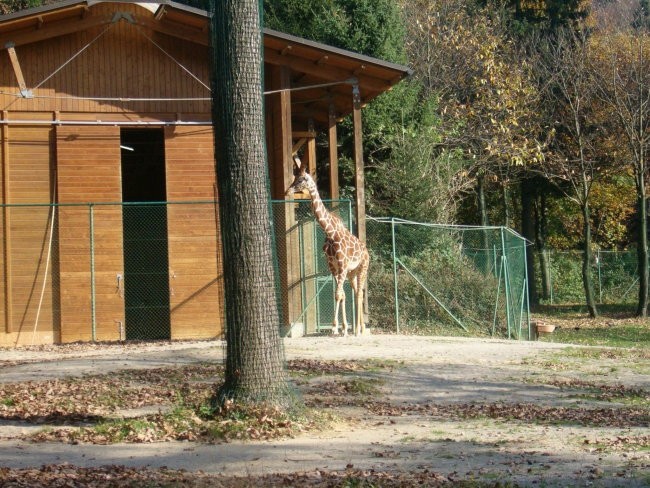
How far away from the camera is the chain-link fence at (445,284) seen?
2253 centimetres

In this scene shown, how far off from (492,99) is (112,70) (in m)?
17.2

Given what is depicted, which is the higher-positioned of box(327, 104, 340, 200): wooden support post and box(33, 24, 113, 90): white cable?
box(33, 24, 113, 90): white cable

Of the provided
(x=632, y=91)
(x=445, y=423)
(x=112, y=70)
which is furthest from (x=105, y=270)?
(x=632, y=91)

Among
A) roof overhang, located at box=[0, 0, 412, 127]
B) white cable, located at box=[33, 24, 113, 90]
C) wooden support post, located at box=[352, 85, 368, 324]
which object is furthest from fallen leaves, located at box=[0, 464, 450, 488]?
white cable, located at box=[33, 24, 113, 90]

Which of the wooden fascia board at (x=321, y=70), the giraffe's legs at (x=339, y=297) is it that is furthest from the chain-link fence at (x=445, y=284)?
the wooden fascia board at (x=321, y=70)

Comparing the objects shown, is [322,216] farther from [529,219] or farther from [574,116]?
[529,219]

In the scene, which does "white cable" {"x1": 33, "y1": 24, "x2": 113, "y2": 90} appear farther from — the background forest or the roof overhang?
the background forest

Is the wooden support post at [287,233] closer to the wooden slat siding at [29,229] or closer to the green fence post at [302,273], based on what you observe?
the green fence post at [302,273]

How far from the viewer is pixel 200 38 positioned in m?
20.1

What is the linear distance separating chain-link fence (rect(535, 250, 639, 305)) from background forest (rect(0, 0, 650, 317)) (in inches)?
92.3

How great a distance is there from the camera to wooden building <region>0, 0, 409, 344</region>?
19547 millimetres

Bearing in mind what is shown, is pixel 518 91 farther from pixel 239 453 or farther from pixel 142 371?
pixel 239 453

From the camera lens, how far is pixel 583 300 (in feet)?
136

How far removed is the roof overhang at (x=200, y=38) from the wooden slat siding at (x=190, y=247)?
85.9 inches
